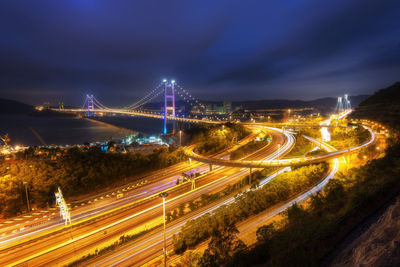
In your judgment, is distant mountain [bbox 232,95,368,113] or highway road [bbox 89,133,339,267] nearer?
highway road [bbox 89,133,339,267]

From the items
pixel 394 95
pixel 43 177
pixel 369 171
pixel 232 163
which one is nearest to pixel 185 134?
pixel 232 163

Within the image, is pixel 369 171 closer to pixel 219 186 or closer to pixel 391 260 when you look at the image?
pixel 219 186

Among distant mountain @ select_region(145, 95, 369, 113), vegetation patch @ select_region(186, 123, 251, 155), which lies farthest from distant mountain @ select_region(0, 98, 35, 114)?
vegetation patch @ select_region(186, 123, 251, 155)

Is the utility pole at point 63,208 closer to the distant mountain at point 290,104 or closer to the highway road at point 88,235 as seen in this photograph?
the highway road at point 88,235

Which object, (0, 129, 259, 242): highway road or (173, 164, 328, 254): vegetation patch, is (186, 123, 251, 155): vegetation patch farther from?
(173, 164, 328, 254): vegetation patch

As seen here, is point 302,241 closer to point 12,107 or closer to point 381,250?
point 381,250
